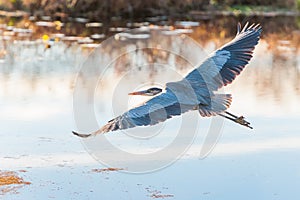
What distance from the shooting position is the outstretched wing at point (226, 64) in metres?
7.15

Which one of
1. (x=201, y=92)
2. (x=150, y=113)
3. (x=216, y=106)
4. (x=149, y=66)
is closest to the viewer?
(x=150, y=113)

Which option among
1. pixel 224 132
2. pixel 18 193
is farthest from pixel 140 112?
pixel 224 132

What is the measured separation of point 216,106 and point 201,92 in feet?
0.99

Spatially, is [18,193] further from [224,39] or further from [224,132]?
[224,39]

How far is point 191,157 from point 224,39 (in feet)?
29.6

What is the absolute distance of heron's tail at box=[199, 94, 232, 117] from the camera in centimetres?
670

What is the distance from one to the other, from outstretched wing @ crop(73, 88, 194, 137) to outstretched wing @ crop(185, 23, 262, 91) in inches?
18.0

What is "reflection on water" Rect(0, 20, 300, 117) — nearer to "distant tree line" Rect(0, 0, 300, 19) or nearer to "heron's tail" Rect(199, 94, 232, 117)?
"heron's tail" Rect(199, 94, 232, 117)

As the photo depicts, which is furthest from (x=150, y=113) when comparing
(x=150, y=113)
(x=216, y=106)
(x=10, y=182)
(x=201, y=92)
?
(x=10, y=182)

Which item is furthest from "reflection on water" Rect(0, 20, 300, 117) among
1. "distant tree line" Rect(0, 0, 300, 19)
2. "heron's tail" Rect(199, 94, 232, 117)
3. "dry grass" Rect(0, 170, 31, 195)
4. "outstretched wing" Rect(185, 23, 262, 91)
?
"distant tree line" Rect(0, 0, 300, 19)

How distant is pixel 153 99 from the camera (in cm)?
640

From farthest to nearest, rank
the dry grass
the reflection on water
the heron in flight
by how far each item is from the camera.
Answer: the reflection on water
the dry grass
the heron in flight

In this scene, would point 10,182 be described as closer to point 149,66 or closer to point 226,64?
point 226,64

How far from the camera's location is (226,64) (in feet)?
23.9
